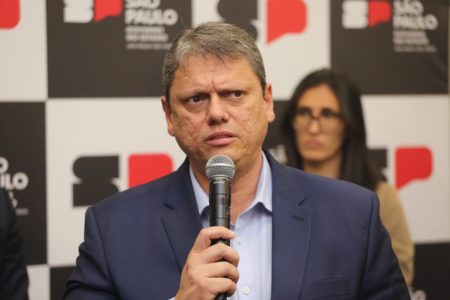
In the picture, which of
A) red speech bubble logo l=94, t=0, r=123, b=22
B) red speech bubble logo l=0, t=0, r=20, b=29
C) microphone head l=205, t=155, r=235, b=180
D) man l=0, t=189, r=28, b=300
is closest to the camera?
microphone head l=205, t=155, r=235, b=180

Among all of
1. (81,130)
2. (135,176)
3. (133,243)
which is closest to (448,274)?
(135,176)

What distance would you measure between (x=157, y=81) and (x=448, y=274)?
1.75 meters

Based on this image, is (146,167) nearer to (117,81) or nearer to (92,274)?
(117,81)

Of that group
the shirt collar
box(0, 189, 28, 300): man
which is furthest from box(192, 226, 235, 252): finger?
box(0, 189, 28, 300): man

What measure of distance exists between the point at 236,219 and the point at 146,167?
3.57 feet

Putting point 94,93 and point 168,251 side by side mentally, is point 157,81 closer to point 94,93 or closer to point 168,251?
point 94,93

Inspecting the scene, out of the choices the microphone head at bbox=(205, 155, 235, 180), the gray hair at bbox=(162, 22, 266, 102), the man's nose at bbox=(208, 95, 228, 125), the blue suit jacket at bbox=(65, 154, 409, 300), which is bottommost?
the blue suit jacket at bbox=(65, 154, 409, 300)

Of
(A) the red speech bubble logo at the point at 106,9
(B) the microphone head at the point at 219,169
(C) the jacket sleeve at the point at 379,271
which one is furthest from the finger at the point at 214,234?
(A) the red speech bubble logo at the point at 106,9

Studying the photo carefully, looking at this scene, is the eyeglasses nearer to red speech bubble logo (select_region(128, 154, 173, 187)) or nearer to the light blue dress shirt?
red speech bubble logo (select_region(128, 154, 173, 187))

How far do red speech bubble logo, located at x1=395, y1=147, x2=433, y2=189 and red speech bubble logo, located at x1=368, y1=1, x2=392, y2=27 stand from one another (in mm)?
610

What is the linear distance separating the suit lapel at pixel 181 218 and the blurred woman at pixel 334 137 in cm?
123

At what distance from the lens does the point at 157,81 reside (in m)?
2.82

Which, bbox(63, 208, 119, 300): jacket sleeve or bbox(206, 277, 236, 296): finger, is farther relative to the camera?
bbox(63, 208, 119, 300): jacket sleeve

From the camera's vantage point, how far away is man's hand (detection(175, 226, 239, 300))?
1.29 m
